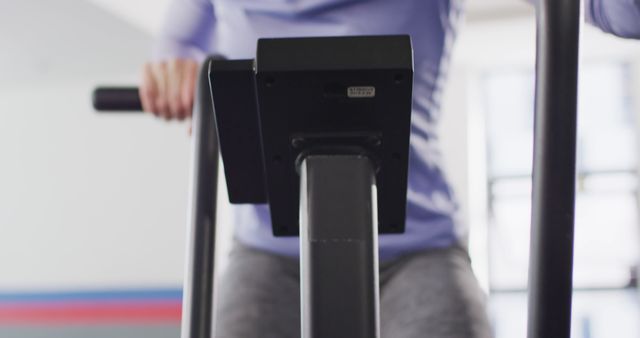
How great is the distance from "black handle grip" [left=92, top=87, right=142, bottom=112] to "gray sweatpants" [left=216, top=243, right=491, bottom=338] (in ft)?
0.81

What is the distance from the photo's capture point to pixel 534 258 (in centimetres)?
74

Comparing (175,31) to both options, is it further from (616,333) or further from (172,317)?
(616,333)

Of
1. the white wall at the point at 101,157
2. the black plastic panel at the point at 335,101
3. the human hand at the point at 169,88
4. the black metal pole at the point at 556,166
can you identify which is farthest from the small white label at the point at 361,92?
the white wall at the point at 101,157

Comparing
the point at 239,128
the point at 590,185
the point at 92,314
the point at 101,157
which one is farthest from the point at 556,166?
the point at 101,157

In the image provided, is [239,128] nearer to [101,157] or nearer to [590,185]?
[590,185]

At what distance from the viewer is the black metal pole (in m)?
0.73

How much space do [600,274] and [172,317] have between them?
8.42ft

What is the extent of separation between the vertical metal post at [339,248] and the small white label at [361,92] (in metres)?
0.06

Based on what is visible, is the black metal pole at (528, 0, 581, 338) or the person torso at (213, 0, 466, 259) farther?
the person torso at (213, 0, 466, 259)

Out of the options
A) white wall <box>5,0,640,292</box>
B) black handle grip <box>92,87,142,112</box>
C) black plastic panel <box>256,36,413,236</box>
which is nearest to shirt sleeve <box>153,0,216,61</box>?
black handle grip <box>92,87,142,112</box>

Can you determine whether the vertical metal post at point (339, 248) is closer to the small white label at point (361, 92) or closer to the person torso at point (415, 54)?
the small white label at point (361, 92)

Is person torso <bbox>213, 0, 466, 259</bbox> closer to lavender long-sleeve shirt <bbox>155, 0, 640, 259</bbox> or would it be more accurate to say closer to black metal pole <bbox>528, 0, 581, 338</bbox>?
lavender long-sleeve shirt <bbox>155, 0, 640, 259</bbox>

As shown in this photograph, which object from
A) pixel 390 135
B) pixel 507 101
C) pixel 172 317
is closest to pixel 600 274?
pixel 507 101

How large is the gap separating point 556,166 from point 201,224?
0.37 m
